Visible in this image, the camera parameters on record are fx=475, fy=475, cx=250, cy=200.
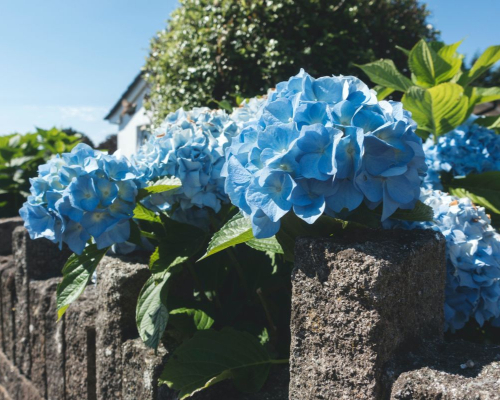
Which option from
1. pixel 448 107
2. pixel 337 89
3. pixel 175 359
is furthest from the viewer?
pixel 448 107

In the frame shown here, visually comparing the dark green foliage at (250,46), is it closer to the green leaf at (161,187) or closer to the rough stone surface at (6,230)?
the rough stone surface at (6,230)

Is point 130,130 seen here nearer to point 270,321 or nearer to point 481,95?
point 481,95

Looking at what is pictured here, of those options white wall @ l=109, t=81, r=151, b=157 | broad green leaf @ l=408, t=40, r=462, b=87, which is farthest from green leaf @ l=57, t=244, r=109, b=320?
white wall @ l=109, t=81, r=151, b=157

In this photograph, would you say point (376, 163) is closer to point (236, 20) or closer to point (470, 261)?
point (470, 261)

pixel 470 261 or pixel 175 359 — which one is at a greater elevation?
pixel 470 261

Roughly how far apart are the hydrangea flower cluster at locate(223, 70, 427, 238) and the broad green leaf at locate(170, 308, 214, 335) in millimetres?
587

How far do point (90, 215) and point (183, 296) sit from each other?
515mm

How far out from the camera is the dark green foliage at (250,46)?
4.75 metres

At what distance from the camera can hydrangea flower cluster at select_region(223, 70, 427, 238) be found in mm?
921

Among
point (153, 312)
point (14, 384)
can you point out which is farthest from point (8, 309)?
point (153, 312)

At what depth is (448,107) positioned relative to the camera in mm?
1938

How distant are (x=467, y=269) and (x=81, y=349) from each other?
1.48 m

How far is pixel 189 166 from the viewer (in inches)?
57.3

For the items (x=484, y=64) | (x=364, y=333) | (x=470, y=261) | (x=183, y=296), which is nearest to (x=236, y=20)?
(x=484, y=64)
